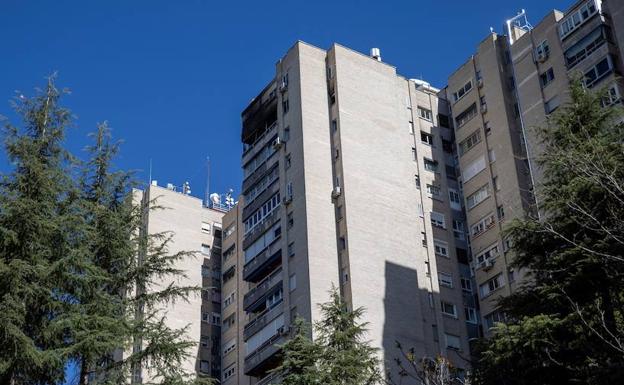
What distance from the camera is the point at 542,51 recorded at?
5869 centimetres

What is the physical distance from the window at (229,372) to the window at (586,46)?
31.1m

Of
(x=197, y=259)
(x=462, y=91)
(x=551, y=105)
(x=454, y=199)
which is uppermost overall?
(x=462, y=91)

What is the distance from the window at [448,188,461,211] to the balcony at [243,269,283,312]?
43.0 ft

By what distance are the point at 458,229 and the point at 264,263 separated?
12.9 metres

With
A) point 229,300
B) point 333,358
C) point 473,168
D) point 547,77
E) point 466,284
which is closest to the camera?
point 333,358

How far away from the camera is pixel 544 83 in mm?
58000

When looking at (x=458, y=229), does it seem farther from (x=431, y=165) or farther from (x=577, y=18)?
(x=577, y=18)

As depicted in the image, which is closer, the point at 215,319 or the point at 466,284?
the point at 466,284

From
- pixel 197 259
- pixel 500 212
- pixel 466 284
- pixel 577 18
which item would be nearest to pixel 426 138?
pixel 500 212

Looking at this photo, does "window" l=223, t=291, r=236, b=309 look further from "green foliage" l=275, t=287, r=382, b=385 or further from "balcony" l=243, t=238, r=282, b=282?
"green foliage" l=275, t=287, r=382, b=385

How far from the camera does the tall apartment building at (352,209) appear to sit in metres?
55.7

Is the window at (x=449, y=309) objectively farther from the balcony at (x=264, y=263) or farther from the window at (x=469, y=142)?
the window at (x=469, y=142)

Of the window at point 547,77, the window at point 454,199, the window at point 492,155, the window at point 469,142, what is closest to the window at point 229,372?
the window at point 454,199

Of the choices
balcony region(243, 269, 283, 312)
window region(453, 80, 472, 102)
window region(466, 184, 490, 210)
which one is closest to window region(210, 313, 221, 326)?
balcony region(243, 269, 283, 312)
